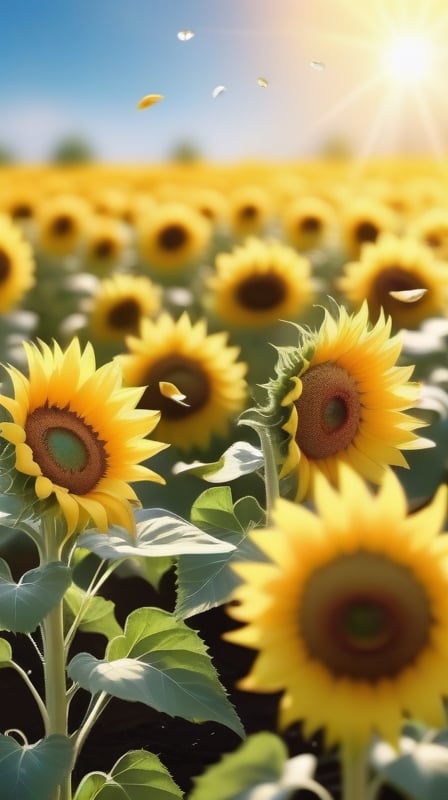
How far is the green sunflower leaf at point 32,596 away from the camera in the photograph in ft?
3.95

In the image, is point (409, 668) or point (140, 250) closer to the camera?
point (409, 668)

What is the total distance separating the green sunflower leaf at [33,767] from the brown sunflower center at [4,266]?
291cm

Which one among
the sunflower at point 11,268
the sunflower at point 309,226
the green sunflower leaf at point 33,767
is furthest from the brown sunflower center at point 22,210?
the green sunflower leaf at point 33,767

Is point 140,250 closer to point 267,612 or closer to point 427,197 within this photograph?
point 427,197

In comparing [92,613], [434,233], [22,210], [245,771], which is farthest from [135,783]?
Result: [22,210]

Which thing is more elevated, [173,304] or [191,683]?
[173,304]

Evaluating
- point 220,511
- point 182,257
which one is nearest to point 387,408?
point 220,511

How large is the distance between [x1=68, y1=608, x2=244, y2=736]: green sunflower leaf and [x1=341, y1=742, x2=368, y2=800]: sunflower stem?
0.36m

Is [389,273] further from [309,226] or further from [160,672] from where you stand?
[160,672]

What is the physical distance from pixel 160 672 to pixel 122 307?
98.4 inches

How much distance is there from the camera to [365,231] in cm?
454

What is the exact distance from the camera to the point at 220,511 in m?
1.56

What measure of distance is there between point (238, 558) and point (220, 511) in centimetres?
23

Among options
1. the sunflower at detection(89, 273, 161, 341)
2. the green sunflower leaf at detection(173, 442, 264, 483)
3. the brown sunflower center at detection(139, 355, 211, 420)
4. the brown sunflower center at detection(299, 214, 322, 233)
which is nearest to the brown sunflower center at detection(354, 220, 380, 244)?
the brown sunflower center at detection(299, 214, 322, 233)
